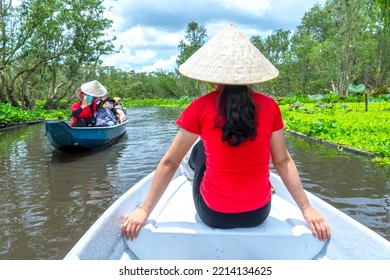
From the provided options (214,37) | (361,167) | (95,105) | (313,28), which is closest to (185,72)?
(214,37)

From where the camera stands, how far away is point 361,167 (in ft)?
20.4

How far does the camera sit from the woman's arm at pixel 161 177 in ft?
6.56

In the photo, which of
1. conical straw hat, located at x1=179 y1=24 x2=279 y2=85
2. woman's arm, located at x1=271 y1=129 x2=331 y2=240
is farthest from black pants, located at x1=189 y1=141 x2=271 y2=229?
conical straw hat, located at x1=179 y1=24 x2=279 y2=85

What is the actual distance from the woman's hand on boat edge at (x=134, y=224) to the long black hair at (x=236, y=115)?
69cm

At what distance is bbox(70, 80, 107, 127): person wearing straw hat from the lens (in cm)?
802

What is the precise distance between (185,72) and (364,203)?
11.2 ft

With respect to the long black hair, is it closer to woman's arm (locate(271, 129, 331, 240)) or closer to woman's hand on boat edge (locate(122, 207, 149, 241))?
woman's arm (locate(271, 129, 331, 240))

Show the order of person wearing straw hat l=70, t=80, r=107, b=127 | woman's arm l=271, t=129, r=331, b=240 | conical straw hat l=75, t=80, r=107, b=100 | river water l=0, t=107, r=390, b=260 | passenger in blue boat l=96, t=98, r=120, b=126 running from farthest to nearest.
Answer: passenger in blue boat l=96, t=98, r=120, b=126
person wearing straw hat l=70, t=80, r=107, b=127
conical straw hat l=75, t=80, r=107, b=100
river water l=0, t=107, r=390, b=260
woman's arm l=271, t=129, r=331, b=240

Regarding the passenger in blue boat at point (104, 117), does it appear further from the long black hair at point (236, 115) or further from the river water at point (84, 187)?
the long black hair at point (236, 115)

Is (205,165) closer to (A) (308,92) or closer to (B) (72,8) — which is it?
(B) (72,8)

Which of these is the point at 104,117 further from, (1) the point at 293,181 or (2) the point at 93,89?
(1) the point at 293,181

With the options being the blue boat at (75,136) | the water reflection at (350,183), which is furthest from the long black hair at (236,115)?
the blue boat at (75,136)

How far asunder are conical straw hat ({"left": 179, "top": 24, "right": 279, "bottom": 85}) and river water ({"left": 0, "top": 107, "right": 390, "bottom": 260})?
228 centimetres

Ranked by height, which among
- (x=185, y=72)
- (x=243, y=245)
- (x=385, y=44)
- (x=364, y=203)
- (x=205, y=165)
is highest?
(x=385, y=44)
